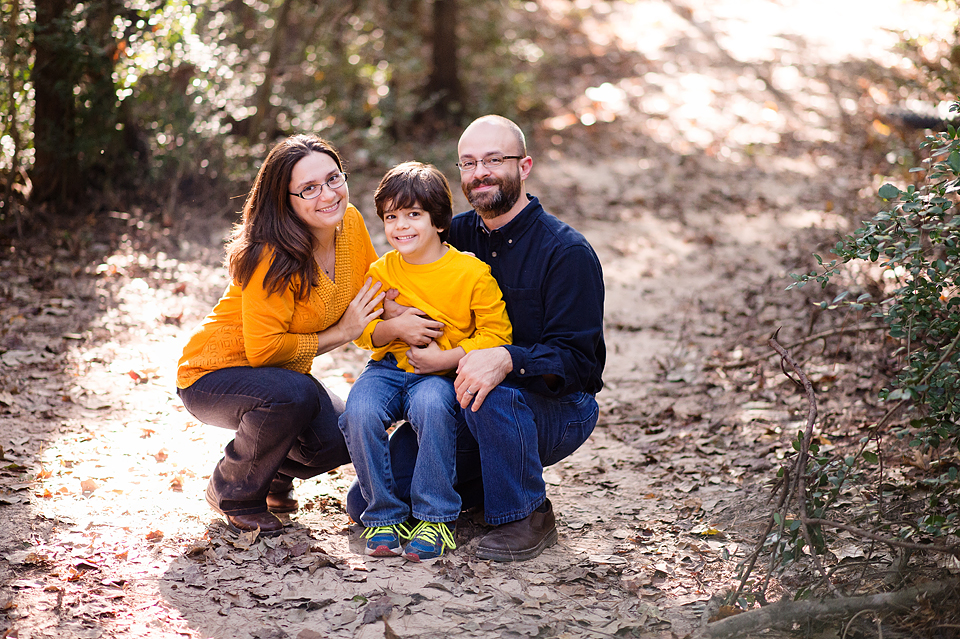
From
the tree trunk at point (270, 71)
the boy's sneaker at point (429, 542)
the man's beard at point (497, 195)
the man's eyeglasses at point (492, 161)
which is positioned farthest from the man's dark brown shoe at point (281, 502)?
the tree trunk at point (270, 71)

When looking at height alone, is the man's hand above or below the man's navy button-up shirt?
below

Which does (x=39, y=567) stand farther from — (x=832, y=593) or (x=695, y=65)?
(x=695, y=65)

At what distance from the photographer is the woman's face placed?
346 cm

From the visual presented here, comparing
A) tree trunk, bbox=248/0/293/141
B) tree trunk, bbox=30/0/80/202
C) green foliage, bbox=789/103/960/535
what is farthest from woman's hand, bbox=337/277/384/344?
tree trunk, bbox=248/0/293/141

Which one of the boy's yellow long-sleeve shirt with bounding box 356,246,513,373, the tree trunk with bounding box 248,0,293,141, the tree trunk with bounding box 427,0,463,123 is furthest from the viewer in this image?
the tree trunk with bounding box 427,0,463,123

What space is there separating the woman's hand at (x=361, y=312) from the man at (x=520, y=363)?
0.49 metres

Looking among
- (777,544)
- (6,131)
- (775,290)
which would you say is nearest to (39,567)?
(777,544)

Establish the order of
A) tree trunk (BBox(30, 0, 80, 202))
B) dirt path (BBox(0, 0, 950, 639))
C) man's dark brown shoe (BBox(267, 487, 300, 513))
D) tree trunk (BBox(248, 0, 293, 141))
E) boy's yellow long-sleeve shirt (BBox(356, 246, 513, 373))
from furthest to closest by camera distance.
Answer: tree trunk (BBox(248, 0, 293, 141)) < tree trunk (BBox(30, 0, 80, 202)) < man's dark brown shoe (BBox(267, 487, 300, 513)) < boy's yellow long-sleeve shirt (BBox(356, 246, 513, 373)) < dirt path (BBox(0, 0, 950, 639))

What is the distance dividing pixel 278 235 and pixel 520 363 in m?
1.12

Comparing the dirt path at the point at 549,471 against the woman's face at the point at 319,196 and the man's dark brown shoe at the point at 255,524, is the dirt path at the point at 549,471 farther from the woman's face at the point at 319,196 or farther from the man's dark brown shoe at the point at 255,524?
→ the woman's face at the point at 319,196

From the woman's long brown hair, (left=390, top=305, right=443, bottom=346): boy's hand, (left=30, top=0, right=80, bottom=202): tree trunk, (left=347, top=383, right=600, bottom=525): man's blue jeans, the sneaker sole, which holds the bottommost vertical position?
the sneaker sole

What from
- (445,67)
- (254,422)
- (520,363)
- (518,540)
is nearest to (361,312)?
(254,422)

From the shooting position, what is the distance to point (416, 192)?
3.45 metres

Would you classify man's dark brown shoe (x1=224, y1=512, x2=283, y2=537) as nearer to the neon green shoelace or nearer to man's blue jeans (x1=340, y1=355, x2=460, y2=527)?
man's blue jeans (x1=340, y1=355, x2=460, y2=527)
